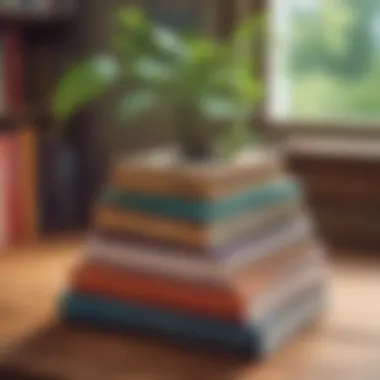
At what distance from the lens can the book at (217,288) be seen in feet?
4.51

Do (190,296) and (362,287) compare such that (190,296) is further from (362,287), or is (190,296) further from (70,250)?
(70,250)

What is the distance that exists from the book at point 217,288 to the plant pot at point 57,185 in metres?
0.69

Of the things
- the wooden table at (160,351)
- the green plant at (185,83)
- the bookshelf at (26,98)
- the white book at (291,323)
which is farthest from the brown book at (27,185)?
the white book at (291,323)

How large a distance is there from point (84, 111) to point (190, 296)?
0.99 meters

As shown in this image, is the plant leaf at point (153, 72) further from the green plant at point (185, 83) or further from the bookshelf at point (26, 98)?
the bookshelf at point (26, 98)

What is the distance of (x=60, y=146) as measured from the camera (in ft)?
7.18

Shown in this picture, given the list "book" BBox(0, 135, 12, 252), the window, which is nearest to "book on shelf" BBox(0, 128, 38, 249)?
"book" BBox(0, 135, 12, 252)

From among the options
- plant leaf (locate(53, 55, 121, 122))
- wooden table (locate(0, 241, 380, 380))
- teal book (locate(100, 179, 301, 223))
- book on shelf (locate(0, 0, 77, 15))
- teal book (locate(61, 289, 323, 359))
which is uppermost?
book on shelf (locate(0, 0, 77, 15))

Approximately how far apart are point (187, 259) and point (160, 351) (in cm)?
13

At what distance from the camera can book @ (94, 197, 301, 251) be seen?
1408 mm

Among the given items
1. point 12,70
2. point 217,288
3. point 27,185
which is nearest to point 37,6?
point 12,70

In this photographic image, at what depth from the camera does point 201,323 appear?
4.56 feet

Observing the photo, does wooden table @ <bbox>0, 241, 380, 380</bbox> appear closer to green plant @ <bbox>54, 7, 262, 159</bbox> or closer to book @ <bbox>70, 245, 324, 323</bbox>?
book @ <bbox>70, 245, 324, 323</bbox>

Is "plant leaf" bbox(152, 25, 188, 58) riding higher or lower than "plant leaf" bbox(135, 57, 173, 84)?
higher
